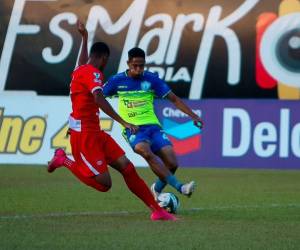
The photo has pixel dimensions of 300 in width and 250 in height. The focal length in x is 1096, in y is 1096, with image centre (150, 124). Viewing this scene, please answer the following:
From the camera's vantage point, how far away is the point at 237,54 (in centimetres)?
2370

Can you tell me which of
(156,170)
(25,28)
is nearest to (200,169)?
(25,28)

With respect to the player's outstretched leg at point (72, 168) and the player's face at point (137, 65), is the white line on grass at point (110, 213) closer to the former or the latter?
the player's outstretched leg at point (72, 168)

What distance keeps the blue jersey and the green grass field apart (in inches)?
45.7

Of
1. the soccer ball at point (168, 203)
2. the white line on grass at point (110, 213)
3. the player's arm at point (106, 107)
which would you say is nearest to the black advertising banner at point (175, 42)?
the white line on grass at point (110, 213)

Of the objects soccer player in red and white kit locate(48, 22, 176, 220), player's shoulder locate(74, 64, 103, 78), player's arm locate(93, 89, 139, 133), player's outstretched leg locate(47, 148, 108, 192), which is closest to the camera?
player's arm locate(93, 89, 139, 133)

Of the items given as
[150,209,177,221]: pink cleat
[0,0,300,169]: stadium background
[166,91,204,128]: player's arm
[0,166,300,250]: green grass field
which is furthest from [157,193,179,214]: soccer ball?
[0,0,300,169]: stadium background

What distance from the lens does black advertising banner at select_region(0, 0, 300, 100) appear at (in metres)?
23.5

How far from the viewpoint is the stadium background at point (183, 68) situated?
75.1 feet

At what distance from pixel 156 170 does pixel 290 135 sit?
9933mm

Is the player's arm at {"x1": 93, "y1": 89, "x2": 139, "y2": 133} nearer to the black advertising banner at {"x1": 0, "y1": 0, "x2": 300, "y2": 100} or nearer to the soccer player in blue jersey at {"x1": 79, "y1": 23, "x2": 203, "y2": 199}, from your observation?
Answer: the soccer player in blue jersey at {"x1": 79, "y1": 23, "x2": 203, "y2": 199}

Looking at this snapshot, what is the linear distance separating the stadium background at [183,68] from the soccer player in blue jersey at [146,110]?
28.3ft

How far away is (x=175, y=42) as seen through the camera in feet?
78.4

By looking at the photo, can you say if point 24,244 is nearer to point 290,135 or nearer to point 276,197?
point 276,197

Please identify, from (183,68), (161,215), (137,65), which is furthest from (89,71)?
(183,68)
